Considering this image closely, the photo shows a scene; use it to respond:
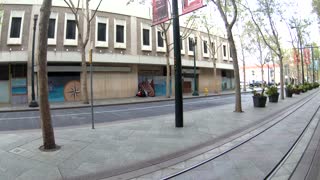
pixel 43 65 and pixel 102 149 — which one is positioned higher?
pixel 43 65

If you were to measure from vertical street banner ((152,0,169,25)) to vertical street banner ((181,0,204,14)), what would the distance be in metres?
0.73

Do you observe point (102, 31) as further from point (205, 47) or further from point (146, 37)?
point (205, 47)

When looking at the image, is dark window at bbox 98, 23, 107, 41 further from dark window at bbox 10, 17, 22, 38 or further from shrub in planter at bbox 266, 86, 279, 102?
shrub in planter at bbox 266, 86, 279, 102

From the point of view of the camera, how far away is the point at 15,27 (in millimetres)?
25328

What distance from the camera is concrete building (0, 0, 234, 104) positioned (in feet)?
82.8

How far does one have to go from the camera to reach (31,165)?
5.59m

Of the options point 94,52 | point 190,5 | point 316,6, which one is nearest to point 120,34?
point 94,52

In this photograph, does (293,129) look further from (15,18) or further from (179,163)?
(15,18)

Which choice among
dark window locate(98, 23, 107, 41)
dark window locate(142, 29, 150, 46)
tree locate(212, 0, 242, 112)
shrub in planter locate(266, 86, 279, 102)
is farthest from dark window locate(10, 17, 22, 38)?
shrub in planter locate(266, 86, 279, 102)

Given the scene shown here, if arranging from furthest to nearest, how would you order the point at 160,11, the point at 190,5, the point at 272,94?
1. the point at 272,94
2. the point at 160,11
3. the point at 190,5

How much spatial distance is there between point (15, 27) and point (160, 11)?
20316 mm

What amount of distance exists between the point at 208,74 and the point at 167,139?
3818cm

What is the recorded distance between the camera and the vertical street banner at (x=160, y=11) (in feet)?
33.4

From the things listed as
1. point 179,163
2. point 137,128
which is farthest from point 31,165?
point 137,128
